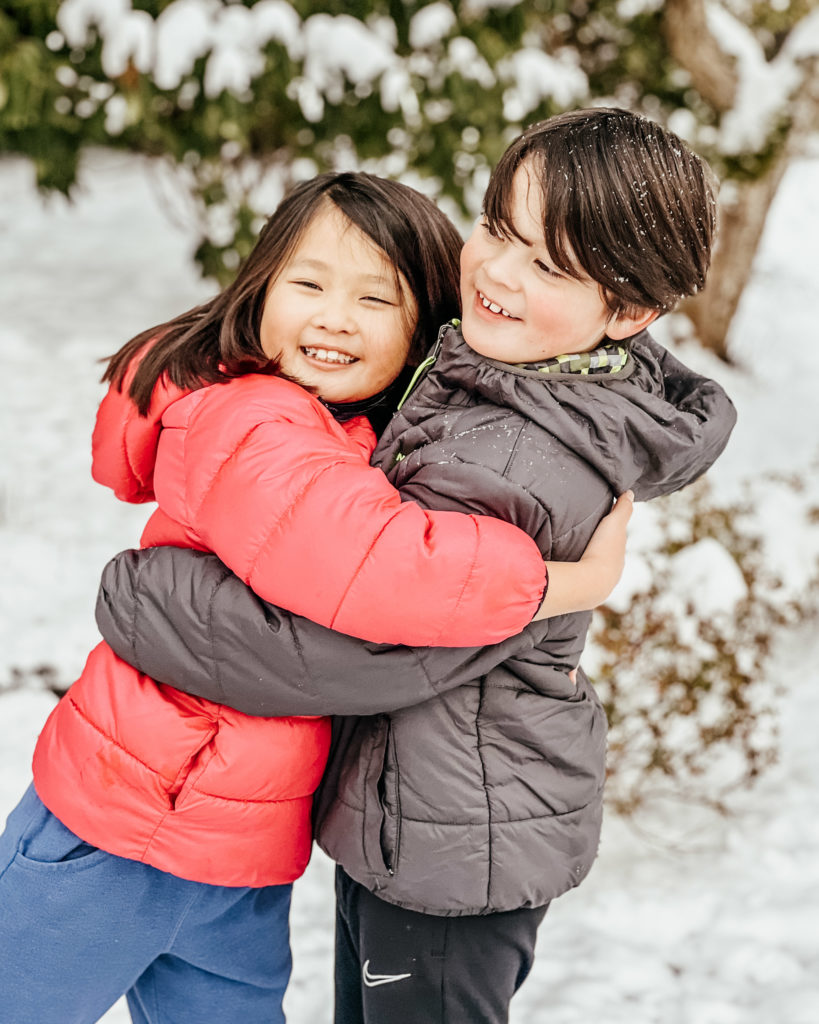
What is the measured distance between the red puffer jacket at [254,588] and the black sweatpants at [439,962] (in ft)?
0.57

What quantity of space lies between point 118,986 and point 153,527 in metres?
0.71

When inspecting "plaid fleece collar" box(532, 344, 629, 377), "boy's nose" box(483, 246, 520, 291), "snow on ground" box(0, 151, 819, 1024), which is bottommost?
"snow on ground" box(0, 151, 819, 1024)

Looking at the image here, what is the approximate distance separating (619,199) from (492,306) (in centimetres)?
23

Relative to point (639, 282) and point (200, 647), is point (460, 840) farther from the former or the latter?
point (639, 282)

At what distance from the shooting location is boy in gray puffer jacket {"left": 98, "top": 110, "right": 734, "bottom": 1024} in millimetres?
1362

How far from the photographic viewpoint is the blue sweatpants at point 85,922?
59.1 inches

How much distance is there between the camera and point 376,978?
1.55 metres

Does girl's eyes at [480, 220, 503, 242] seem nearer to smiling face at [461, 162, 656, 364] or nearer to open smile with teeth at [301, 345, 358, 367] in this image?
smiling face at [461, 162, 656, 364]

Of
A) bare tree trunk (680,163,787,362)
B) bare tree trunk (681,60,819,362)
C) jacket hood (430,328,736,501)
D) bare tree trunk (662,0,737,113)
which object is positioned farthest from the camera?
bare tree trunk (680,163,787,362)

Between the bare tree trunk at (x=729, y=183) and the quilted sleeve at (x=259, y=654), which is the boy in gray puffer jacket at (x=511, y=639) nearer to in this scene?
→ the quilted sleeve at (x=259, y=654)

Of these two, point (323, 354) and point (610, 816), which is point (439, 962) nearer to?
point (323, 354)

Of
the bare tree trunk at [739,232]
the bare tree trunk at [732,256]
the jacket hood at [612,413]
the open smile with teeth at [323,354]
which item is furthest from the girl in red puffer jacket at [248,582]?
the bare tree trunk at [732,256]

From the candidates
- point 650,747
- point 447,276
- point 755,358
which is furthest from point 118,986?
point 755,358

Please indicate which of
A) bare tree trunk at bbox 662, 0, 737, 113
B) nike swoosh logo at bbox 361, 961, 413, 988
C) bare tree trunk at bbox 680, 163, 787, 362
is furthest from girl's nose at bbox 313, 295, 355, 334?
bare tree trunk at bbox 662, 0, 737, 113
